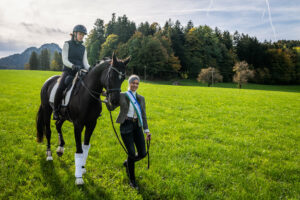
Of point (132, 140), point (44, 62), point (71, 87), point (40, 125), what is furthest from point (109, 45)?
point (132, 140)

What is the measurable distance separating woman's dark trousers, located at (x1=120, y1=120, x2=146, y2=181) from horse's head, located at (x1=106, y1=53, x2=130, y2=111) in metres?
0.61

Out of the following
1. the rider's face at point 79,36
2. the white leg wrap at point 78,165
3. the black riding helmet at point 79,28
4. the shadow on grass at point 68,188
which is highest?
the black riding helmet at point 79,28

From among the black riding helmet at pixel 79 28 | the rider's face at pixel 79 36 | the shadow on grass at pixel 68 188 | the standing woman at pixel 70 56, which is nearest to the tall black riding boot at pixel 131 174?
the shadow on grass at pixel 68 188

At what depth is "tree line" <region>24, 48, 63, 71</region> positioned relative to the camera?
4099 inches

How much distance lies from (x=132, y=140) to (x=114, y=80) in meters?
1.40

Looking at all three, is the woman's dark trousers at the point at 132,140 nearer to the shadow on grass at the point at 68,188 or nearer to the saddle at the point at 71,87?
the shadow on grass at the point at 68,188

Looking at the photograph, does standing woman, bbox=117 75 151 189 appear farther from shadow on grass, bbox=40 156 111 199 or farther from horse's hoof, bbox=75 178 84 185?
horse's hoof, bbox=75 178 84 185

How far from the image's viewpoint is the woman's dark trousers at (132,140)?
383 centimetres

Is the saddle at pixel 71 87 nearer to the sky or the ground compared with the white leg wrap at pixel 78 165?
nearer to the sky

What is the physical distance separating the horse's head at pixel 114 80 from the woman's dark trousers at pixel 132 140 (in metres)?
0.61

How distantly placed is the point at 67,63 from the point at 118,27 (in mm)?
88420

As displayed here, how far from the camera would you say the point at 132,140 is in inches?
154

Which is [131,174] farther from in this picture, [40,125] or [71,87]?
[40,125]

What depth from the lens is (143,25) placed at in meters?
83.1
